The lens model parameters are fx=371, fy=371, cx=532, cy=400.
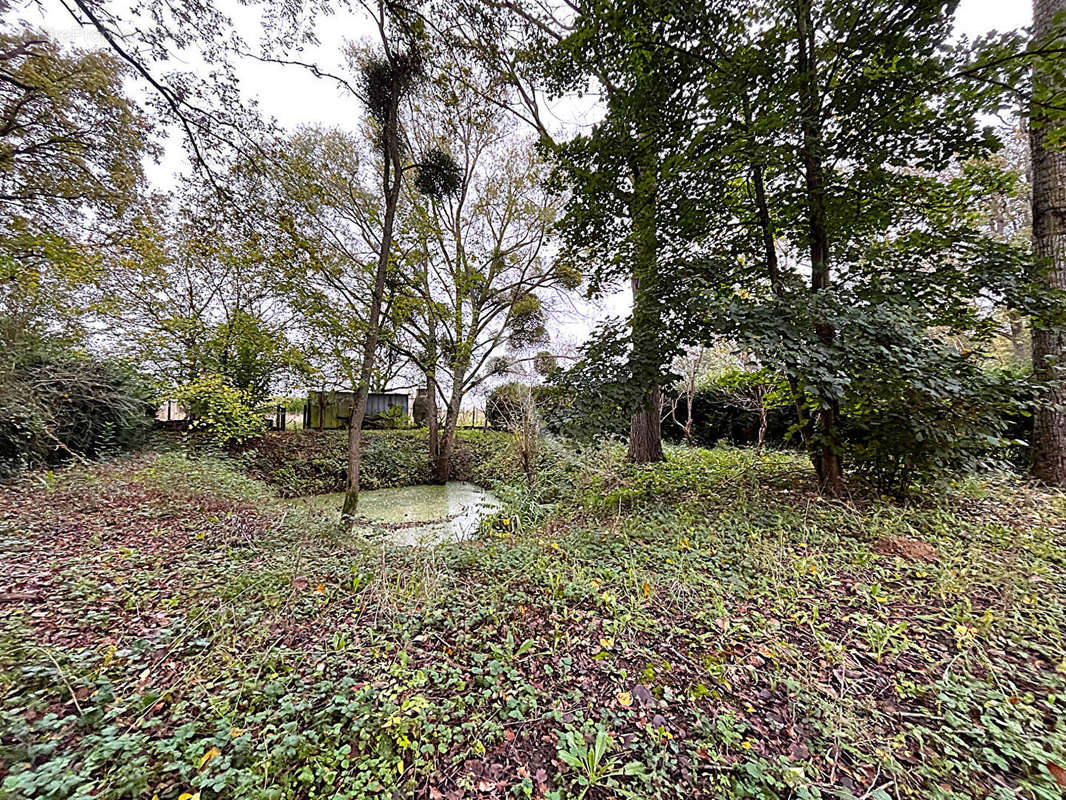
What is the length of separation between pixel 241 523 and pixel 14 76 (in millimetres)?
5553

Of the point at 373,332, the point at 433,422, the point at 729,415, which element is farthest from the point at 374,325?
the point at 729,415

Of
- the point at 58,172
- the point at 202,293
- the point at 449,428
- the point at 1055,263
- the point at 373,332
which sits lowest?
the point at 449,428

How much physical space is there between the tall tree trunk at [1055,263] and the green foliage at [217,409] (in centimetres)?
996

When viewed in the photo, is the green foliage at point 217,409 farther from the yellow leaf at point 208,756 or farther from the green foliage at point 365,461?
the yellow leaf at point 208,756

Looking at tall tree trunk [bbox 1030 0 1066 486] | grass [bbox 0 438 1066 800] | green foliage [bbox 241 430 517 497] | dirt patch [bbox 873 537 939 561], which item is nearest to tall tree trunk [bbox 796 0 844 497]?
grass [bbox 0 438 1066 800]

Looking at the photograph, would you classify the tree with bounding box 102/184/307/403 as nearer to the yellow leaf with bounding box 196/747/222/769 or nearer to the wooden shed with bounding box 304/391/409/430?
the wooden shed with bounding box 304/391/409/430

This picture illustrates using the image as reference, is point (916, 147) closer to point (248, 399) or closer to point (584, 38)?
point (584, 38)

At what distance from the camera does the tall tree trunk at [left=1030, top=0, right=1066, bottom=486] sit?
3.17 m

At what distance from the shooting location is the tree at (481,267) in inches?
297

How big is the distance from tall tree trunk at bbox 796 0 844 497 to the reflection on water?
3.43 m

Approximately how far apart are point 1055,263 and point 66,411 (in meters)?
10.6

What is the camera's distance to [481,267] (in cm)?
834

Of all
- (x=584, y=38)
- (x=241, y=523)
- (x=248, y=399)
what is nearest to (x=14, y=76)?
(x=248, y=399)

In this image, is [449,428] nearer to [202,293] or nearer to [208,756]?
[202,293]
